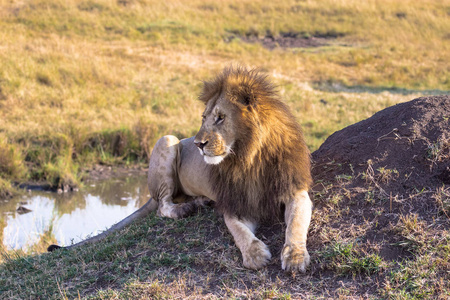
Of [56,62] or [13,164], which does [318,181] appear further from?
[56,62]

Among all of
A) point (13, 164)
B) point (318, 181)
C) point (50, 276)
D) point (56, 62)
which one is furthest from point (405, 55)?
point (50, 276)

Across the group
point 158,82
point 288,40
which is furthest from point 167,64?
point 288,40

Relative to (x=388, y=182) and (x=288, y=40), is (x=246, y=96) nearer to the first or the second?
(x=388, y=182)

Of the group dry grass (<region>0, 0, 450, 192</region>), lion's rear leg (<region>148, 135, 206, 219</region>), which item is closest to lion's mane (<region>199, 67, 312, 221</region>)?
lion's rear leg (<region>148, 135, 206, 219</region>)

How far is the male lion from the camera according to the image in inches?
146

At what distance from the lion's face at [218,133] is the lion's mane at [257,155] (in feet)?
0.15

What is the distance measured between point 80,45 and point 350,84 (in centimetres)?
986

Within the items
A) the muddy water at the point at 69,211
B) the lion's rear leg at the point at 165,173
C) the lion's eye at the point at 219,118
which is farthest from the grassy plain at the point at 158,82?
the lion's eye at the point at 219,118

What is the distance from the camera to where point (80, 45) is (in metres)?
19.1

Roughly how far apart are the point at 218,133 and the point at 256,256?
903 millimetres

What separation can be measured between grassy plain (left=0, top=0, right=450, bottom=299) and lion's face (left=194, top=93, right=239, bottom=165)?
0.78 metres

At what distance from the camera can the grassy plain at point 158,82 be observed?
13.1 feet

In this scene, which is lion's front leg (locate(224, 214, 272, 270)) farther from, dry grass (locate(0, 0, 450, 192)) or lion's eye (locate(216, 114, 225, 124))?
dry grass (locate(0, 0, 450, 192))

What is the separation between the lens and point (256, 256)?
364 centimetres
